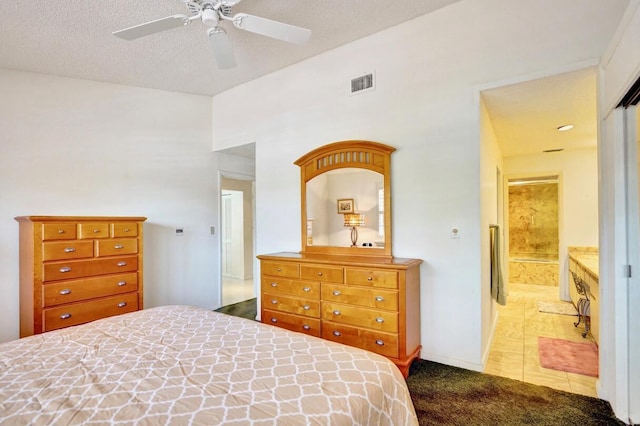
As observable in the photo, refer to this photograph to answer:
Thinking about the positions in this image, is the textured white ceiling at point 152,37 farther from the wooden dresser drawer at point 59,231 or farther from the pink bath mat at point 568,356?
the pink bath mat at point 568,356

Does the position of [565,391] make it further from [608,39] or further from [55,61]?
[55,61]

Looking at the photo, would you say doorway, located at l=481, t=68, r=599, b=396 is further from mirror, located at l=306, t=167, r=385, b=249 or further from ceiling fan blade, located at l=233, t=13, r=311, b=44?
ceiling fan blade, located at l=233, t=13, r=311, b=44

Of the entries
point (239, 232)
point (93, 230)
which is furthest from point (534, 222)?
point (93, 230)

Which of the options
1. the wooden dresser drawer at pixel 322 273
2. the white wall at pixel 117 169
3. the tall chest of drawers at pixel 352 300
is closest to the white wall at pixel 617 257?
the tall chest of drawers at pixel 352 300

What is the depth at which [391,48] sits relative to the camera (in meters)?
3.00

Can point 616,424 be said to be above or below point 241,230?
below

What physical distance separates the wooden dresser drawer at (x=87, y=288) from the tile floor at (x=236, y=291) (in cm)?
166

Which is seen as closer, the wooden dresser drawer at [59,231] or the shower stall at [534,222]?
the wooden dresser drawer at [59,231]

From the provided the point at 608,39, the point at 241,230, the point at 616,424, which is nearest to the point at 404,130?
the point at 608,39

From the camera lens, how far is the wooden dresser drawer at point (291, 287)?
2945 millimetres

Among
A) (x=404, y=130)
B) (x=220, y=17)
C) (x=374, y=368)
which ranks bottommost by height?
(x=374, y=368)

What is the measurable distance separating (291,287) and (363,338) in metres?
0.85

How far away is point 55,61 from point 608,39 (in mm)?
4756

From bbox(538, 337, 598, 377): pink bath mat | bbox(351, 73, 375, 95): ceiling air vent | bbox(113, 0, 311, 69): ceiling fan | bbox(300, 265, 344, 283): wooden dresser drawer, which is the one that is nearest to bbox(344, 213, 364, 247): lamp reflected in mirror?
bbox(300, 265, 344, 283): wooden dresser drawer
